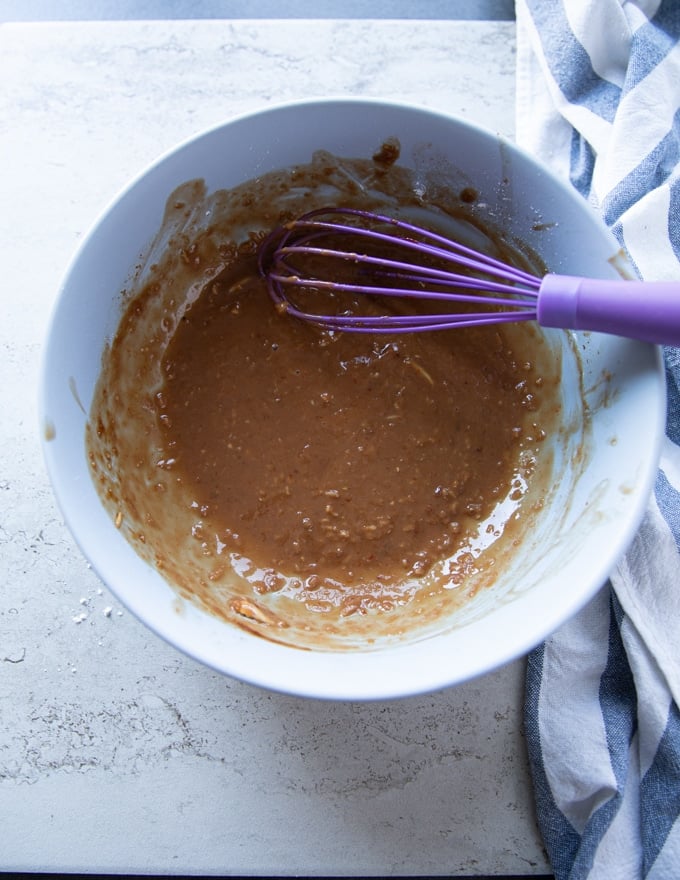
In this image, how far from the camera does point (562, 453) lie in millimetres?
1362

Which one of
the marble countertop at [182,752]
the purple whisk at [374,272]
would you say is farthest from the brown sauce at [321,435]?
the marble countertop at [182,752]

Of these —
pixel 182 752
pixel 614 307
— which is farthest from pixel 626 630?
pixel 182 752

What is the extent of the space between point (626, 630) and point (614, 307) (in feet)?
1.73

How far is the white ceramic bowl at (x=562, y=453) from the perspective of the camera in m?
1.12

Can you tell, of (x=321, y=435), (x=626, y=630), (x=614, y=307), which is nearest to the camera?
(x=614, y=307)

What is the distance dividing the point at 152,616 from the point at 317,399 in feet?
1.63

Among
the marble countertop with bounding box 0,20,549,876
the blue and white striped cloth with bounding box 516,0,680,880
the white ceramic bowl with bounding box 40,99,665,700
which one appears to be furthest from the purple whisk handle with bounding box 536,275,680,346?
the marble countertop with bounding box 0,20,549,876

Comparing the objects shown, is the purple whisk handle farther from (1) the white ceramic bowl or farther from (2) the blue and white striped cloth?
(2) the blue and white striped cloth

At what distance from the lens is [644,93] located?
1373 mm

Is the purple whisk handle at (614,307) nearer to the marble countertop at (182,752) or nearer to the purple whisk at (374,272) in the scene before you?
the purple whisk at (374,272)

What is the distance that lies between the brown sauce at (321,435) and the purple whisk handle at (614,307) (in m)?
0.26

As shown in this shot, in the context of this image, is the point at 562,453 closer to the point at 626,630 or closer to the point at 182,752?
the point at 626,630

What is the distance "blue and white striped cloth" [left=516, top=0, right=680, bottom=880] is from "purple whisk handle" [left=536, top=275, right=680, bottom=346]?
248 millimetres

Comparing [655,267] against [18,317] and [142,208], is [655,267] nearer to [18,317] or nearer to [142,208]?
[142,208]
